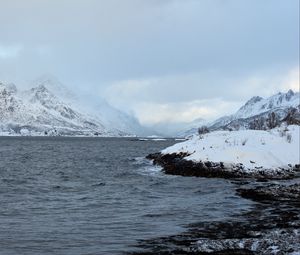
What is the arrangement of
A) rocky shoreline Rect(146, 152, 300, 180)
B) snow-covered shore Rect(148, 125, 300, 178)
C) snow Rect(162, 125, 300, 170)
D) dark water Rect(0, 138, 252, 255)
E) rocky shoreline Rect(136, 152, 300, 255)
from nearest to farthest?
1. rocky shoreline Rect(136, 152, 300, 255)
2. dark water Rect(0, 138, 252, 255)
3. rocky shoreline Rect(146, 152, 300, 180)
4. snow-covered shore Rect(148, 125, 300, 178)
5. snow Rect(162, 125, 300, 170)

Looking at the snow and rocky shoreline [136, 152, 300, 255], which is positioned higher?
the snow

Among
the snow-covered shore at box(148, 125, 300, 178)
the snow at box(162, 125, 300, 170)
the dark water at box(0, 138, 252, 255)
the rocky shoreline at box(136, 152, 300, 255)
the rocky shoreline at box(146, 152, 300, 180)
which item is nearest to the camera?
the rocky shoreline at box(136, 152, 300, 255)

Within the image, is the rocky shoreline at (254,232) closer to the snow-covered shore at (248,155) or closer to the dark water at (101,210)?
the dark water at (101,210)

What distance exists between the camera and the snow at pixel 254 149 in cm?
4406

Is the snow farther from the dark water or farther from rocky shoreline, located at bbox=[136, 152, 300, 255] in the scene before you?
rocky shoreline, located at bbox=[136, 152, 300, 255]

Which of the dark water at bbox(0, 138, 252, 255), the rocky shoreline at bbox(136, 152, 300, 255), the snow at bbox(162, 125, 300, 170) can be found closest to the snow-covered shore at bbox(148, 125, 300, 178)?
the snow at bbox(162, 125, 300, 170)

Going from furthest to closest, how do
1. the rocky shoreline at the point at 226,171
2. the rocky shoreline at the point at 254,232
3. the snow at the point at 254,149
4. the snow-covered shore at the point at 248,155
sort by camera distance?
the snow at the point at 254,149 < the snow-covered shore at the point at 248,155 < the rocky shoreline at the point at 226,171 < the rocky shoreline at the point at 254,232

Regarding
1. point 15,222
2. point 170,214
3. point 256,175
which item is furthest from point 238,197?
point 15,222

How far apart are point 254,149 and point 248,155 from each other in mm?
1537

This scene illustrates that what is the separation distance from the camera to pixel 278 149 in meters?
Result: 47.6

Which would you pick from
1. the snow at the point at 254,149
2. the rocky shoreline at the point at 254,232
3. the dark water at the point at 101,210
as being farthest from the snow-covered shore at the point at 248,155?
the rocky shoreline at the point at 254,232

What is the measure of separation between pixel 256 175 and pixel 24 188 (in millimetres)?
18921

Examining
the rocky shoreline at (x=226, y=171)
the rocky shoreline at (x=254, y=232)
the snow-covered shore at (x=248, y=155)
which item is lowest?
the rocky shoreline at (x=254, y=232)

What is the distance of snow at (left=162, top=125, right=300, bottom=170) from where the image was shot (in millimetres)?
44062
